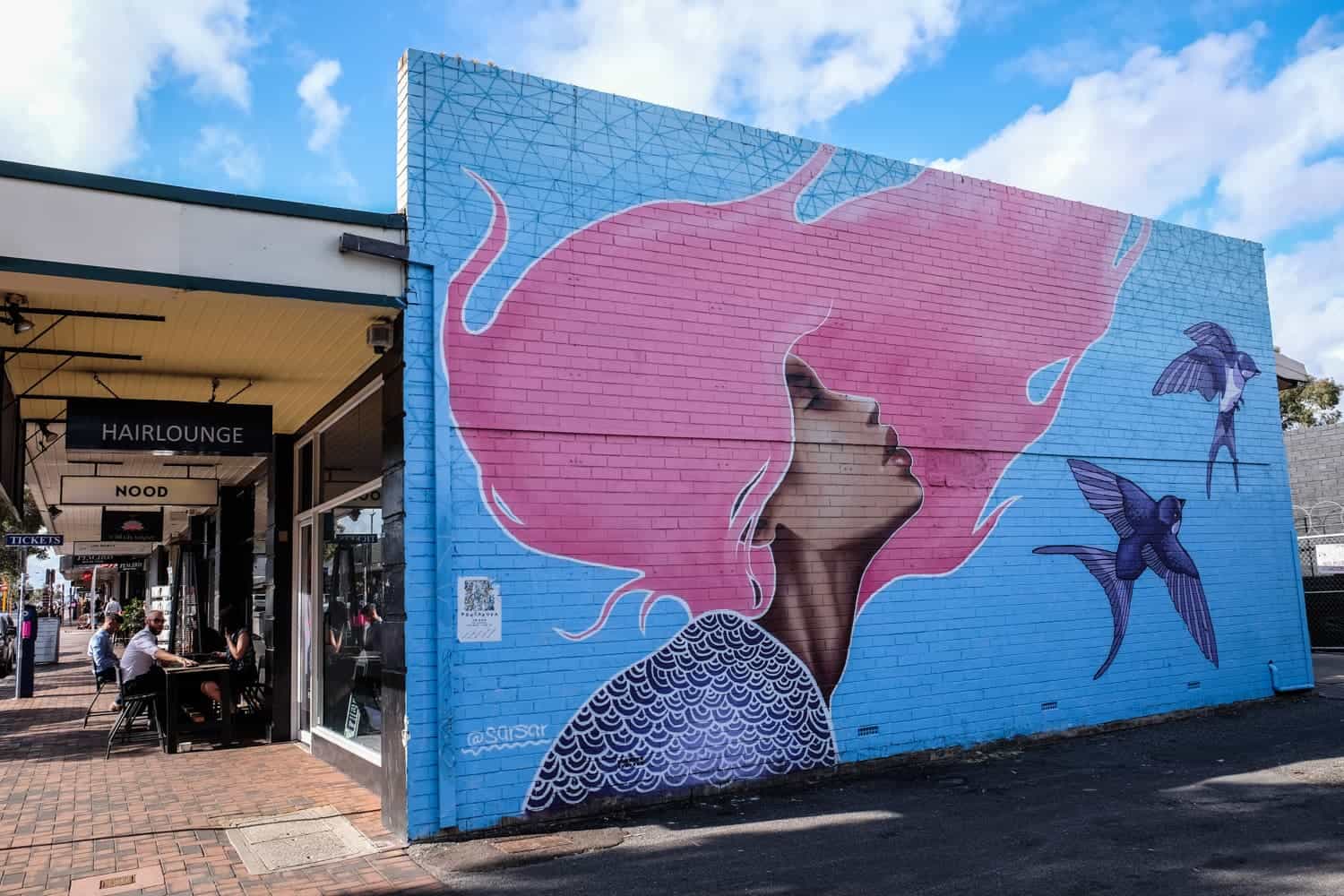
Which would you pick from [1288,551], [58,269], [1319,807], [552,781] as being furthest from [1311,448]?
[58,269]

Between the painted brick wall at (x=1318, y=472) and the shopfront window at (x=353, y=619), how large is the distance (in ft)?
68.4

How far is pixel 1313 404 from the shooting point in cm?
3862

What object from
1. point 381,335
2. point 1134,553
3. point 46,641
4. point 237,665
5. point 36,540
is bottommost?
point 46,641

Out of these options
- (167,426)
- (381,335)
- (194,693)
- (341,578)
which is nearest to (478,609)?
(381,335)

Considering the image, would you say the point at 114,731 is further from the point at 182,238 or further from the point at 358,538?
the point at 182,238

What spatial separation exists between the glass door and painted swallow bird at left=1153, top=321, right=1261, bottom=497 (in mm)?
9480

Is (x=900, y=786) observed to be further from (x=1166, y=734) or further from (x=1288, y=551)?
(x=1288, y=551)

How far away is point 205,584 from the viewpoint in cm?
1689

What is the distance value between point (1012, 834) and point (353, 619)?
605cm

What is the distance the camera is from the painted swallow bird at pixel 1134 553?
1010cm

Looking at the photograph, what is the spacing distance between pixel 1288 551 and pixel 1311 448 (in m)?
14.3

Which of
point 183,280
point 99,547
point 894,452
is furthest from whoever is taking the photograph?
point 99,547

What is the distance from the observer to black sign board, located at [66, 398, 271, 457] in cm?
780

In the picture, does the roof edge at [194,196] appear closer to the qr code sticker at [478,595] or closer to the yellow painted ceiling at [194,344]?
the yellow painted ceiling at [194,344]
